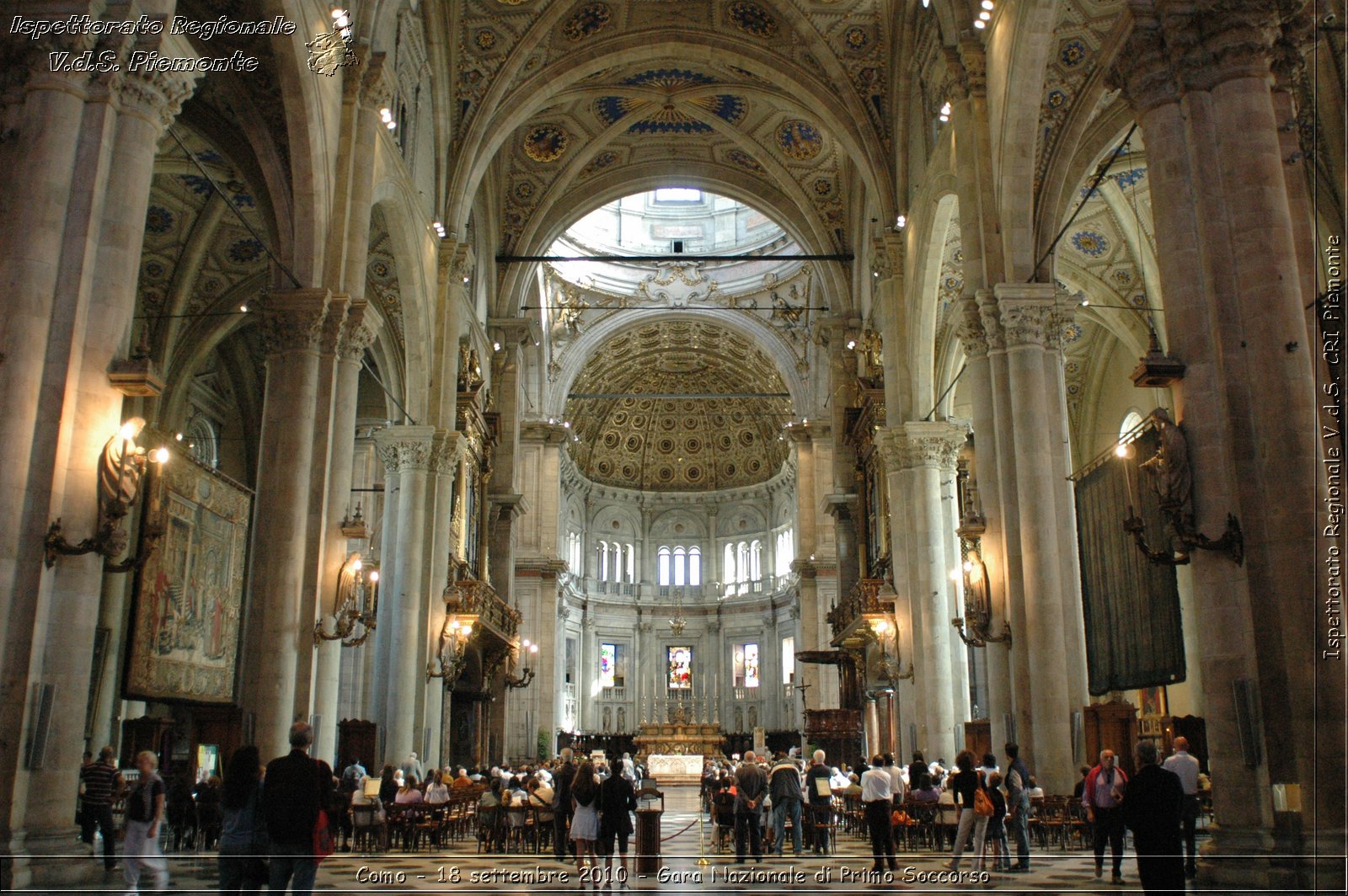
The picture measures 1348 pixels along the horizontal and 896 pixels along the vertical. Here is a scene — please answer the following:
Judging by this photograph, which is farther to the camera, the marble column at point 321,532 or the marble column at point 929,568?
the marble column at point 929,568

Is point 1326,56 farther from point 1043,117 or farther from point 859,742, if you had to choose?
point 859,742

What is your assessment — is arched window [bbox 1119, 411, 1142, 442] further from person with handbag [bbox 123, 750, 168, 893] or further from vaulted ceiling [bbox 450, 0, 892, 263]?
person with handbag [bbox 123, 750, 168, 893]

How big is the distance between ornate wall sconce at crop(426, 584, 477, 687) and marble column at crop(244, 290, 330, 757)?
8406mm

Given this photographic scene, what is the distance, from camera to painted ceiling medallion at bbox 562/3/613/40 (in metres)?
26.0

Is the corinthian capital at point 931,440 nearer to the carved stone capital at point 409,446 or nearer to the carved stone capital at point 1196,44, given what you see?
the carved stone capital at point 409,446

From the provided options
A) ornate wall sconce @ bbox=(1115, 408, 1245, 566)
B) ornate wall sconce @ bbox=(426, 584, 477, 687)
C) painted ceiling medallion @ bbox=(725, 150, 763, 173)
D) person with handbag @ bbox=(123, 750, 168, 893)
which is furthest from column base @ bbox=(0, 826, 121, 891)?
painted ceiling medallion @ bbox=(725, 150, 763, 173)

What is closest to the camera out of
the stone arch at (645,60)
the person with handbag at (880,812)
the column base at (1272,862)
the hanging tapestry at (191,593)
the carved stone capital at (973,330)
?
the column base at (1272,862)

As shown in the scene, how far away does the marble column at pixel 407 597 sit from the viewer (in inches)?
841

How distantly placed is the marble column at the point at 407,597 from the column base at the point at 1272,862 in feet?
51.9

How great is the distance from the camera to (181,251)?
23547 mm

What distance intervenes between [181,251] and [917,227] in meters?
15.3

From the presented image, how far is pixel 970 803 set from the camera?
1102 centimetres

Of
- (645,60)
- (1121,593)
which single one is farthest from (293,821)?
(645,60)

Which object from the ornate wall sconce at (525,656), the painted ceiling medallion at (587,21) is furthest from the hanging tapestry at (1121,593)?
the ornate wall sconce at (525,656)
